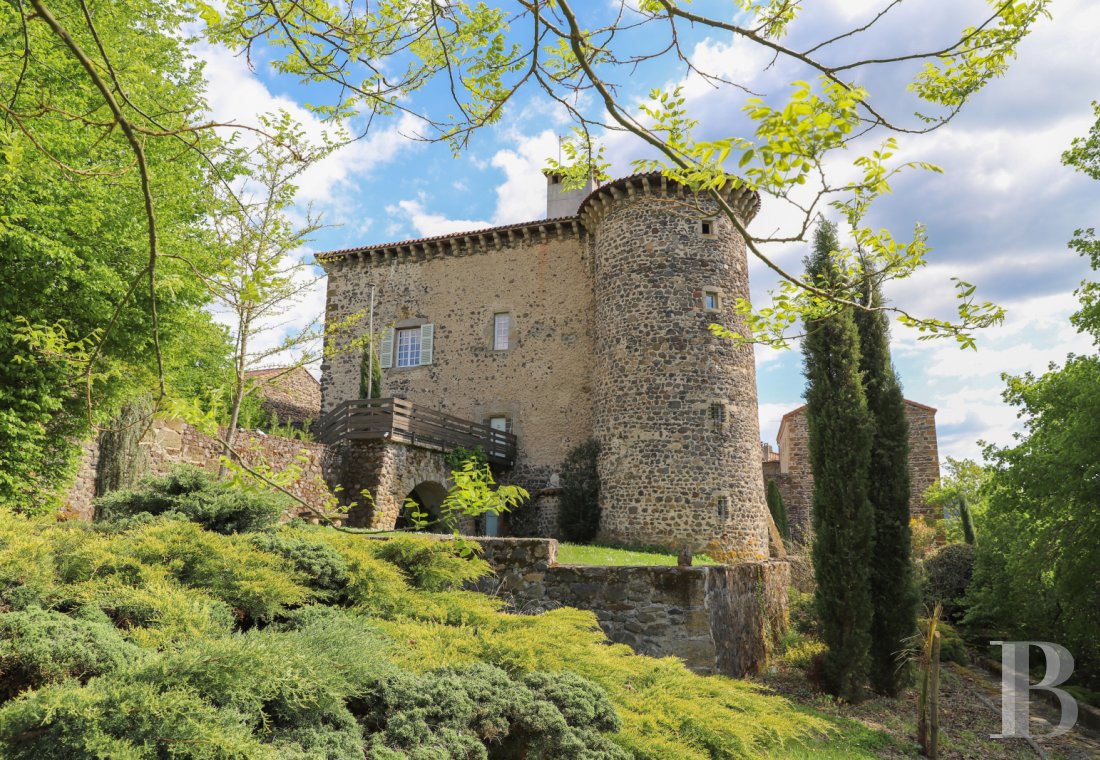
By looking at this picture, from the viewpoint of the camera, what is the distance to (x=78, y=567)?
4141 millimetres

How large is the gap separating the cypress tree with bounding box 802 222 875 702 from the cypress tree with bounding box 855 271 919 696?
49cm

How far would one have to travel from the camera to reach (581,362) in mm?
19219

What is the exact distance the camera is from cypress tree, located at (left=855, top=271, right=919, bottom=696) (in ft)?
37.4

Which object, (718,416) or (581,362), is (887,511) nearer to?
(718,416)

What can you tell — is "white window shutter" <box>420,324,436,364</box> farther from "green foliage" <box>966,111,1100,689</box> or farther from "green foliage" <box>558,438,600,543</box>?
"green foliage" <box>966,111,1100,689</box>

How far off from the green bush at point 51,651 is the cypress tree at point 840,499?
9808 millimetres

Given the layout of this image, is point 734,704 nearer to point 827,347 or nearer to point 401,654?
point 401,654

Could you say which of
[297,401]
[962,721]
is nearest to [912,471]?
[962,721]

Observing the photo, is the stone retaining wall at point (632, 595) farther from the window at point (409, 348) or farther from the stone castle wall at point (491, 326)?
the window at point (409, 348)

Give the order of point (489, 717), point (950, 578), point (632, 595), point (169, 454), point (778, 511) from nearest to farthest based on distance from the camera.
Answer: point (489, 717), point (632, 595), point (169, 454), point (950, 578), point (778, 511)

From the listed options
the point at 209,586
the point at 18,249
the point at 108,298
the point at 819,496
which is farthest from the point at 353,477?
the point at 209,586

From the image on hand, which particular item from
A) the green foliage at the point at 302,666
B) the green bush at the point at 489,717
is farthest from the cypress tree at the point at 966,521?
the green bush at the point at 489,717

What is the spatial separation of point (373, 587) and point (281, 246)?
6.20m

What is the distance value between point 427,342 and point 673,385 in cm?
805
